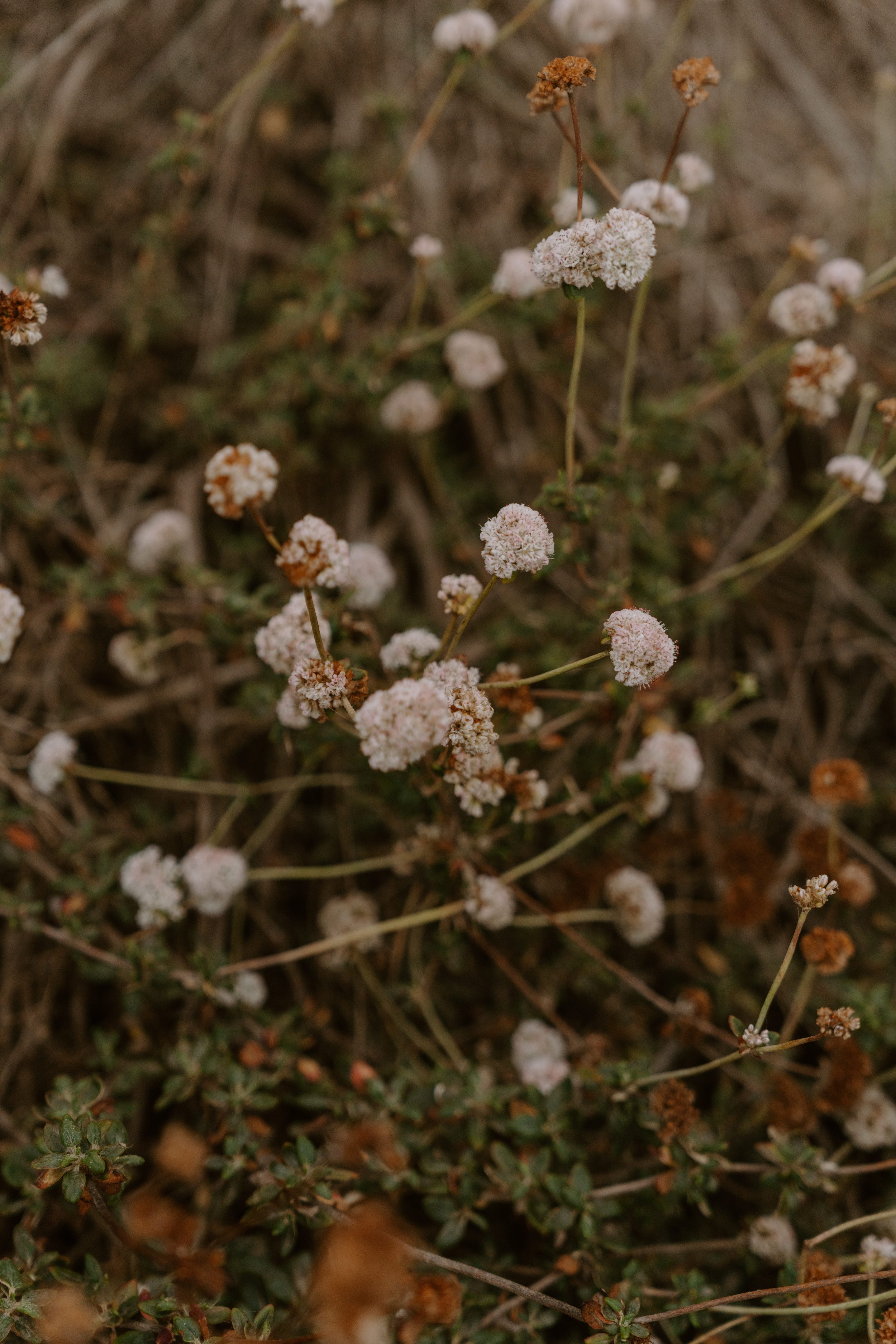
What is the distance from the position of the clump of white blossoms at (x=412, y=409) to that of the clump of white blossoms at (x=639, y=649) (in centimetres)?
153

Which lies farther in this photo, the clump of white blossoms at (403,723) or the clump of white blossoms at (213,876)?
the clump of white blossoms at (213,876)

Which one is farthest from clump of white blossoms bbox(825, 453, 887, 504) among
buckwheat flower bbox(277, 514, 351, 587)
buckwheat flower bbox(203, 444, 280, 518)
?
buckwheat flower bbox(203, 444, 280, 518)

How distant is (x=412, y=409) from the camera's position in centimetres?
296

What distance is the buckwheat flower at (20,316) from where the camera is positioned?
1811 mm

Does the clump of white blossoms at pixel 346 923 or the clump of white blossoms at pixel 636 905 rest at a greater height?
the clump of white blossoms at pixel 346 923

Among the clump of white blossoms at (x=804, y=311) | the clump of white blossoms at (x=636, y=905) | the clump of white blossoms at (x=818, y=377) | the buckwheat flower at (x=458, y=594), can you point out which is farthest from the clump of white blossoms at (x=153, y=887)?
the clump of white blossoms at (x=804, y=311)

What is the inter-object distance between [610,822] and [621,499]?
1.02 m

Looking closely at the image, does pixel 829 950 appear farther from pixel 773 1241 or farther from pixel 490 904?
pixel 490 904

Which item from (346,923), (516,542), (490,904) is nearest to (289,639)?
(516,542)

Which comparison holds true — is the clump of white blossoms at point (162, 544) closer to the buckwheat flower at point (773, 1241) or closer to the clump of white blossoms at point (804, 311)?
the clump of white blossoms at point (804, 311)

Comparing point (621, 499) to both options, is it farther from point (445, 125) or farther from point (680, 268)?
point (445, 125)

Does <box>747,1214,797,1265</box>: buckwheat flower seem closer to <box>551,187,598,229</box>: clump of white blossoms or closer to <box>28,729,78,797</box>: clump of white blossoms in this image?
<box>28,729,78,797</box>: clump of white blossoms

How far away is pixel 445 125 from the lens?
3.66 metres

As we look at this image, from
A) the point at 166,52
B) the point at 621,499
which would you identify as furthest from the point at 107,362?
the point at 621,499
